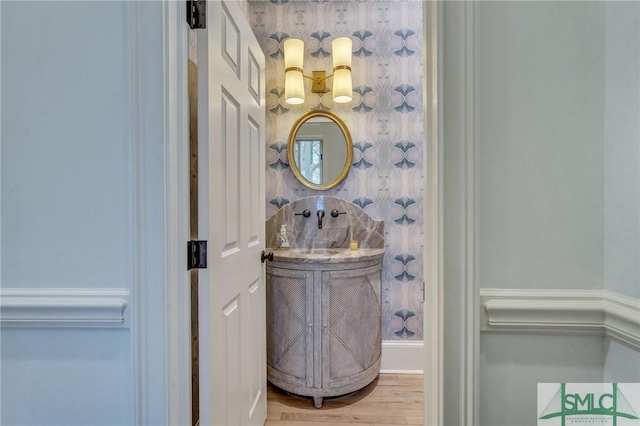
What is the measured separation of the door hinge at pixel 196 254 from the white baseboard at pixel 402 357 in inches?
67.4

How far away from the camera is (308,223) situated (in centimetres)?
227

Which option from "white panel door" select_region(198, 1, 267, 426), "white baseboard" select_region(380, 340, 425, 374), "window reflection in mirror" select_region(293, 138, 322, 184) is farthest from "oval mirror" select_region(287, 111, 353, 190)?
"white baseboard" select_region(380, 340, 425, 374)

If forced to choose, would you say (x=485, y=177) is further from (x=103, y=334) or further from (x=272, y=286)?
(x=272, y=286)

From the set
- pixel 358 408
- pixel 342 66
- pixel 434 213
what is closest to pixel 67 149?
pixel 434 213

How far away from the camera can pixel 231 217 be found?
1192mm

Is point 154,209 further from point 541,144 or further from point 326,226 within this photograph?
point 326,226

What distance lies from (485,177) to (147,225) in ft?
3.02

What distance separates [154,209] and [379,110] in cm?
182

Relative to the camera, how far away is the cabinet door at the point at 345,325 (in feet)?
5.84

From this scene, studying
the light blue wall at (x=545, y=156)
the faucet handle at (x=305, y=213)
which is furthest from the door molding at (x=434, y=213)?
the faucet handle at (x=305, y=213)

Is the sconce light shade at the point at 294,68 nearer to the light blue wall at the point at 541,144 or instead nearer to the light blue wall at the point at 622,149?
the light blue wall at the point at 541,144

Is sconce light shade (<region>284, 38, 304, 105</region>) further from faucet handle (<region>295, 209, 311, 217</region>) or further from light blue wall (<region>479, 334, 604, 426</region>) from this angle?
light blue wall (<region>479, 334, 604, 426</region>)

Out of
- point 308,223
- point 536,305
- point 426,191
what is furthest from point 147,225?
point 308,223

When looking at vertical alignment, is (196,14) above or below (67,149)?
above
